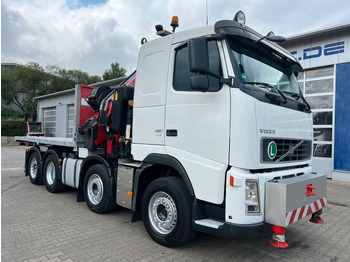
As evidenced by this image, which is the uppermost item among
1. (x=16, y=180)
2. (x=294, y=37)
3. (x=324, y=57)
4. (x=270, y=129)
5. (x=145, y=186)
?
(x=294, y=37)

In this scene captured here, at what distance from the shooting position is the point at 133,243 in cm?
393

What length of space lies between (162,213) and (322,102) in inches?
313

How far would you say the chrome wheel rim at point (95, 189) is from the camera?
5168 millimetres

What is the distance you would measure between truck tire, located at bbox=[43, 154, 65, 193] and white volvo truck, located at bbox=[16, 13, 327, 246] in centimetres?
257

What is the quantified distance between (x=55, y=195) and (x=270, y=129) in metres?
5.66

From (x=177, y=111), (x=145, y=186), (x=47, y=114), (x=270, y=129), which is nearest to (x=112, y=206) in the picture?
(x=145, y=186)

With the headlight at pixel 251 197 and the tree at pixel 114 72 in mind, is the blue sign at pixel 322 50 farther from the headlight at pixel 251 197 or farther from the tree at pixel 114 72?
the tree at pixel 114 72

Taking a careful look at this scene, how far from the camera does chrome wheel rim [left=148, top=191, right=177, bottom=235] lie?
3.66 m

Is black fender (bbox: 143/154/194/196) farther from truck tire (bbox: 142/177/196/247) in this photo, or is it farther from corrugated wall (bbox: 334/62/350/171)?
corrugated wall (bbox: 334/62/350/171)

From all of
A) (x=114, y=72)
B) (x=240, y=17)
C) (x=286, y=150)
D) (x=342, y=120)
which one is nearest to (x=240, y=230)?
(x=286, y=150)

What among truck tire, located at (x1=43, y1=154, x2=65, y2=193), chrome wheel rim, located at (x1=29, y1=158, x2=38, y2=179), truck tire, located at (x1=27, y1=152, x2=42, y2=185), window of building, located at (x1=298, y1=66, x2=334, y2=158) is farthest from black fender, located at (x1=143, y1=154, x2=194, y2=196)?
window of building, located at (x1=298, y1=66, x2=334, y2=158)

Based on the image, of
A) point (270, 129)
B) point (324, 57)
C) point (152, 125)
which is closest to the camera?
point (270, 129)

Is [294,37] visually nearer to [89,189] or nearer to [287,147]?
[287,147]

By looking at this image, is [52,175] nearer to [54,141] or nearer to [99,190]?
[54,141]
